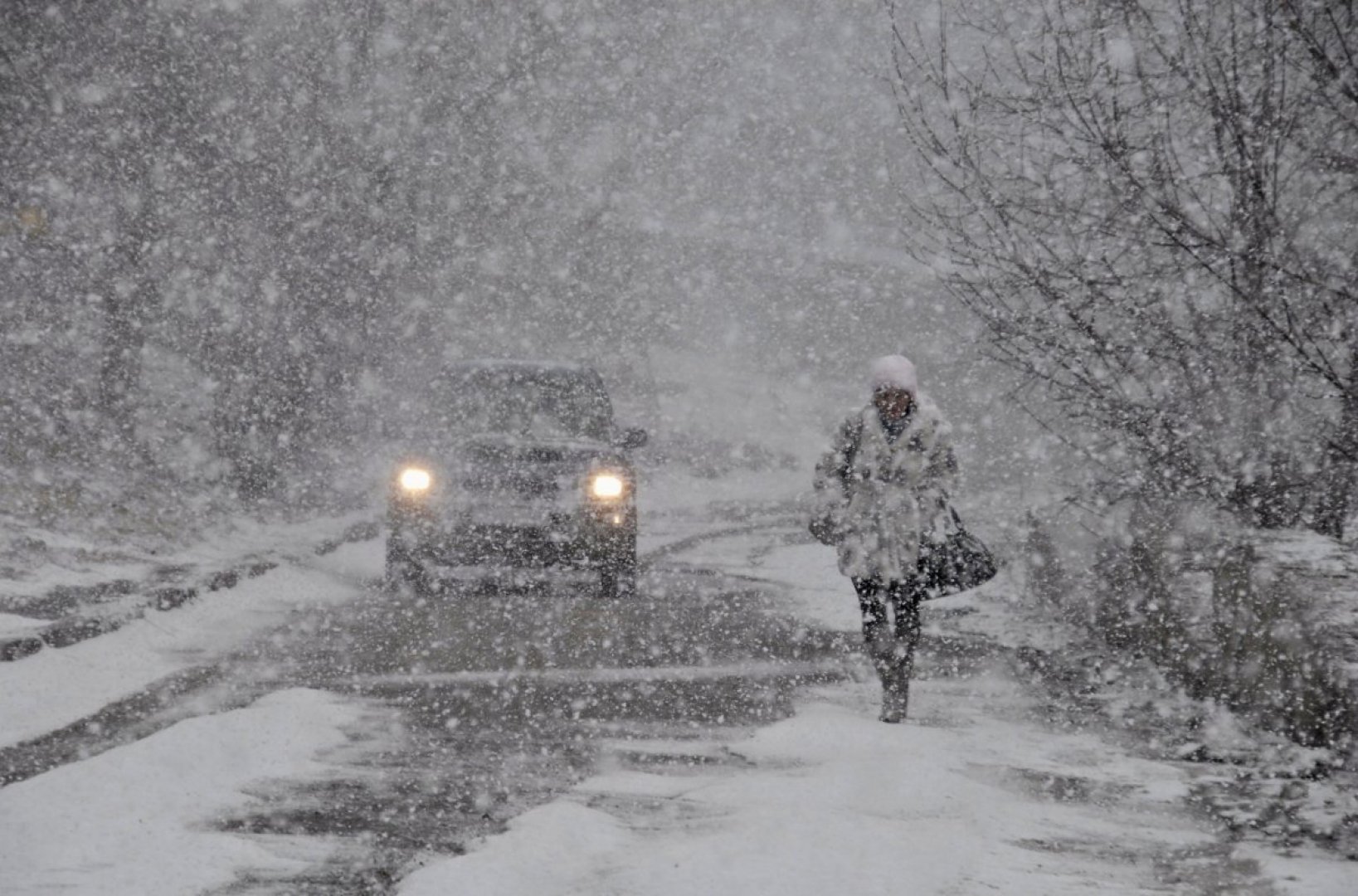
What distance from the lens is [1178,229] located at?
7316 millimetres

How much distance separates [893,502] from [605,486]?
480 centimetres

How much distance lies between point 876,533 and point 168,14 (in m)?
12.5

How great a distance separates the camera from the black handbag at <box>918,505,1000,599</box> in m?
7.64

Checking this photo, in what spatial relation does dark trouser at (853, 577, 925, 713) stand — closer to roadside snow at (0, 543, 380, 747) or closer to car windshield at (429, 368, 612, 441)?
roadside snow at (0, 543, 380, 747)

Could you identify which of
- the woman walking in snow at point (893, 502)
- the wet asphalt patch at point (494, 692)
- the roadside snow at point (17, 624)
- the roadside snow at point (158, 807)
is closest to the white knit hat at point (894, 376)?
the woman walking in snow at point (893, 502)

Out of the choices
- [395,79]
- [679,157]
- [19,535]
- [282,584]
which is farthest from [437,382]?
[679,157]

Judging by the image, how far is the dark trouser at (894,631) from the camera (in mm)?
7586

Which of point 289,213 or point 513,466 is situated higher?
point 289,213

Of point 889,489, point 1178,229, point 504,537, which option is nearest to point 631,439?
point 504,537

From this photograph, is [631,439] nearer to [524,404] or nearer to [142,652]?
[524,404]

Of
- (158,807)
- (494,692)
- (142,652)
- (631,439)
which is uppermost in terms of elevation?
(631,439)

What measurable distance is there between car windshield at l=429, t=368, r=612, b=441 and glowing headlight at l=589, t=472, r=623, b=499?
67 centimetres

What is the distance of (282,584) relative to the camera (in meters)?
13.4

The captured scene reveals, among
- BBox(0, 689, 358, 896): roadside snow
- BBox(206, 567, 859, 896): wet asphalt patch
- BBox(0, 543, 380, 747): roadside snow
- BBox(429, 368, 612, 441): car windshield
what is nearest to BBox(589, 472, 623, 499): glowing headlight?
BBox(429, 368, 612, 441): car windshield
